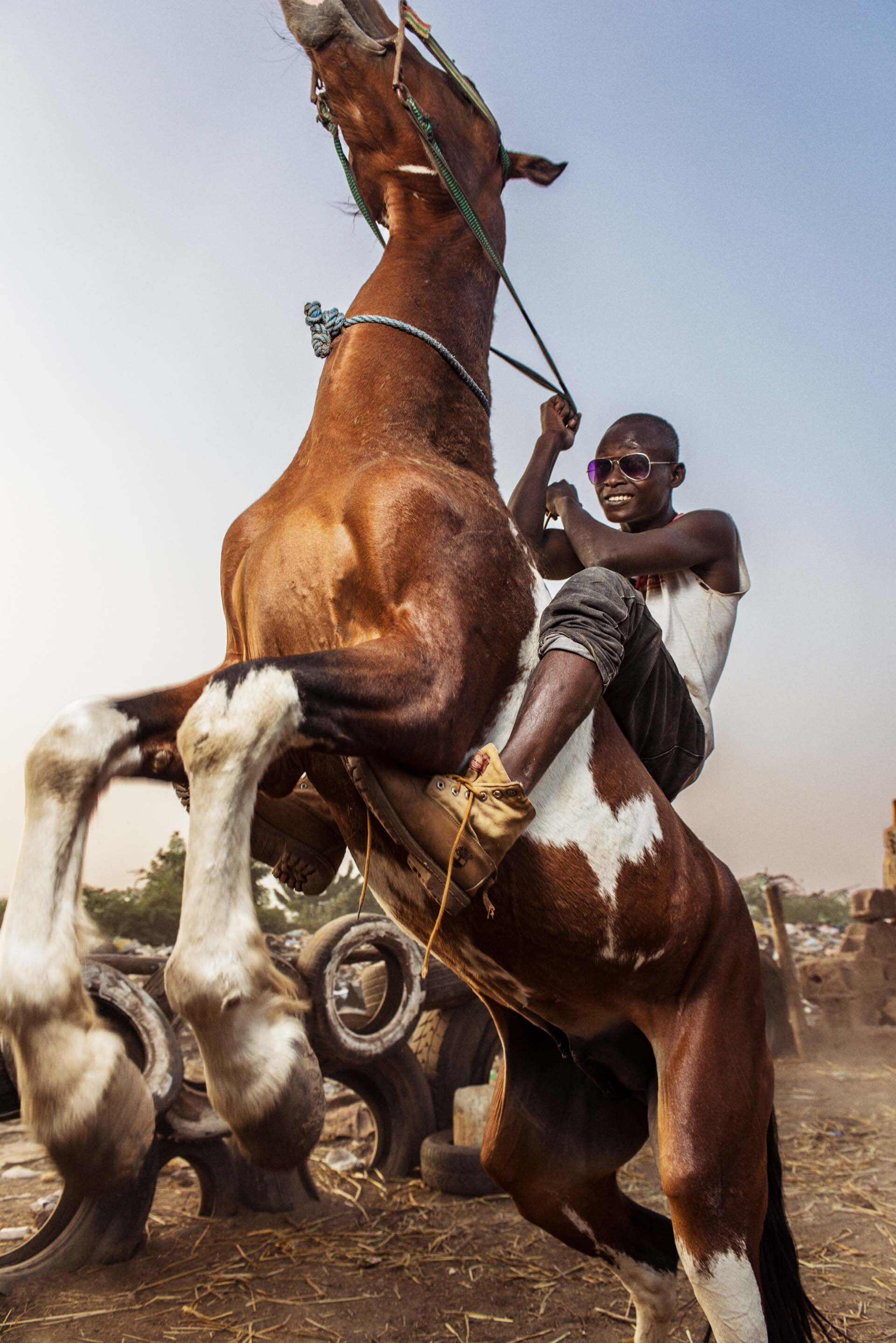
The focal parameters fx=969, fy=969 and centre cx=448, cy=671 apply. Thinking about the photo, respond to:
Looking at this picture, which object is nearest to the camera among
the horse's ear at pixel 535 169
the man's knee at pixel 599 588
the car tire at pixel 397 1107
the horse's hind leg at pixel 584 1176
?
the man's knee at pixel 599 588

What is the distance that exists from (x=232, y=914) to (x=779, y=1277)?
6.24 ft

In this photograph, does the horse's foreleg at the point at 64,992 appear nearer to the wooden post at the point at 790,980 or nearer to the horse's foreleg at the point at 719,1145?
the horse's foreleg at the point at 719,1145

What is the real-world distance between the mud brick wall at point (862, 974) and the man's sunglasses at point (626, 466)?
759 centimetres

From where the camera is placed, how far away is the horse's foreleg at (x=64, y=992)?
1654mm

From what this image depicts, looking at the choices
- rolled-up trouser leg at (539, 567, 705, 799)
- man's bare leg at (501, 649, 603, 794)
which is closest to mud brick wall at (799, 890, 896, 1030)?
rolled-up trouser leg at (539, 567, 705, 799)

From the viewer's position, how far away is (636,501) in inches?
124

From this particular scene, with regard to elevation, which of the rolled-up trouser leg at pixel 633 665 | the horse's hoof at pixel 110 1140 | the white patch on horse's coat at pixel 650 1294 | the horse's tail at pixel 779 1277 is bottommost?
the white patch on horse's coat at pixel 650 1294

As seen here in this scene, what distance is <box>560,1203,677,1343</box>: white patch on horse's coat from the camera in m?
2.87

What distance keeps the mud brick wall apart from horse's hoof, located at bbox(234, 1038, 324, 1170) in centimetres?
850

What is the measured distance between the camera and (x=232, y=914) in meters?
1.72

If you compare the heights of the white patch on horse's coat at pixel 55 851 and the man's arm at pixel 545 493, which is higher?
the man's arm at pixel 545 493

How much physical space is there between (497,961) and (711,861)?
751mm

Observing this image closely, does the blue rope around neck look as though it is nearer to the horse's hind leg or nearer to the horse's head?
the horse's head

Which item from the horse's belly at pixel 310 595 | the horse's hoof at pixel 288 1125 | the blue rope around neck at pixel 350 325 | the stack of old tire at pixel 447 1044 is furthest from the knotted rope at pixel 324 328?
the stack of old tire at pixel 447 1044
